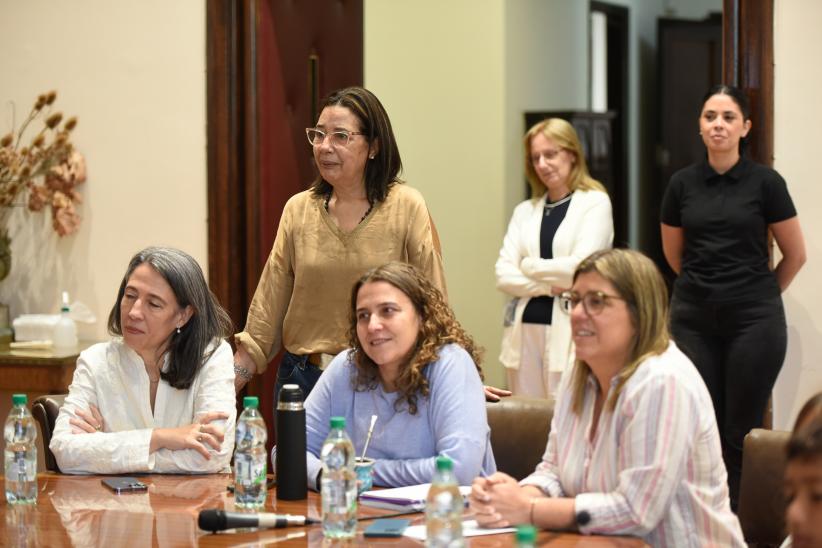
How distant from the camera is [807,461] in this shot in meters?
1.66

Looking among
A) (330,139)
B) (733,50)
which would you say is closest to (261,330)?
(330,139)

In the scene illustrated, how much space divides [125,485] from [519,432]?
38.2 inches

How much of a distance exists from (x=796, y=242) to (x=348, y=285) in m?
1.67

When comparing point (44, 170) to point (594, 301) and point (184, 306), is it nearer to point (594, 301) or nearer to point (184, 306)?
point (184, 306)

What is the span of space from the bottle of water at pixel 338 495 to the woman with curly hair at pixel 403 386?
35cm

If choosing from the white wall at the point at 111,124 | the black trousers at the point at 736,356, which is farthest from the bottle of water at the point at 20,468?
the black trousers at the point at 736,356

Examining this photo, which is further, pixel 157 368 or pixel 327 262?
pixel 327 262

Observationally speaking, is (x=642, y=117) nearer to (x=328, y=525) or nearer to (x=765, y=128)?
(x=765, y=128)

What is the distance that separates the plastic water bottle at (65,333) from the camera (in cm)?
477

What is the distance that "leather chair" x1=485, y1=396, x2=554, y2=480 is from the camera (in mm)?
2918

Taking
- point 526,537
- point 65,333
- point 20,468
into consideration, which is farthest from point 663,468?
point 65,333

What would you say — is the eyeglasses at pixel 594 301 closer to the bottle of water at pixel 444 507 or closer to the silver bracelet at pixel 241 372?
the bottle of water at pixel 444 507

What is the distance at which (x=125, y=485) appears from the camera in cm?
271

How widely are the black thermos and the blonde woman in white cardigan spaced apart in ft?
7.54
